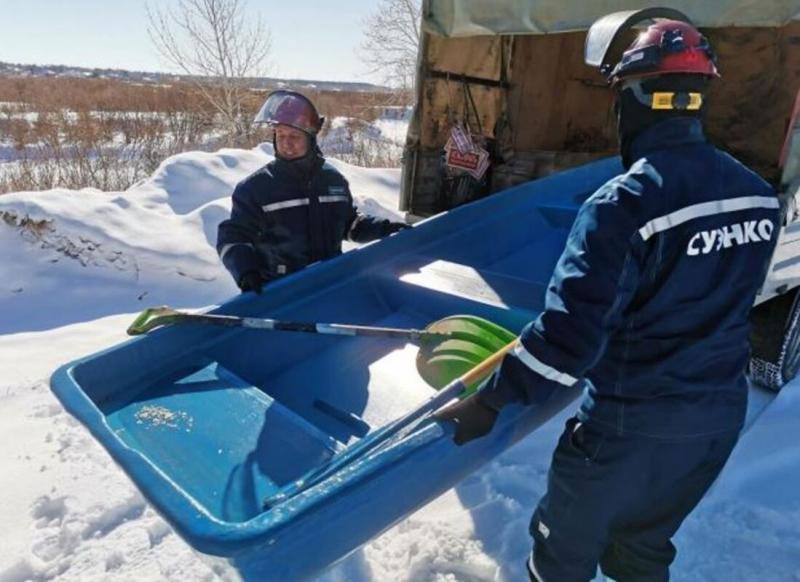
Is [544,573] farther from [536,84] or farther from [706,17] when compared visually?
[536,84]

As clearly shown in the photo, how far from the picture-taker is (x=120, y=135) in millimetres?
15148

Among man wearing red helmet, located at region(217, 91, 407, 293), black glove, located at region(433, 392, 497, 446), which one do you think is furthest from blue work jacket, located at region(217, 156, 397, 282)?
black glove, located at region(433, 392, 497, 446)

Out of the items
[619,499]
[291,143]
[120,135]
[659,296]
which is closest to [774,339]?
[619,499]

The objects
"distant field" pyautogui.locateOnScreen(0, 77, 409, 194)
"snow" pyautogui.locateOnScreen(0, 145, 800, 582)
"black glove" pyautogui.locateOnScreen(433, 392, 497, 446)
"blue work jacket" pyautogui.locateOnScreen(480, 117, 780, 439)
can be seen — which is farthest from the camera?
"distant field" pyautogui.locateOnScreen(0, 77, 409, 194)

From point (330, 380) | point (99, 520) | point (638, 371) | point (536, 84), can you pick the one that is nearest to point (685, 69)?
point (638, 371)

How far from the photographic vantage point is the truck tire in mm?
3541

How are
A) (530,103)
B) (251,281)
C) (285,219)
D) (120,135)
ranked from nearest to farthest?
(251,281), (285,219), (530,103), (120,135)

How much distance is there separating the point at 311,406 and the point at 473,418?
112cm

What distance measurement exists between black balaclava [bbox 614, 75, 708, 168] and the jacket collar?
0.01 metres

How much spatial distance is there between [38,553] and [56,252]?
3.75 meters

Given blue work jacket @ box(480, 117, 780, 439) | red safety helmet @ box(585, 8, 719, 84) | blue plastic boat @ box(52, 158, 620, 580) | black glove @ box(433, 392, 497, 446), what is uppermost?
red safety helmet @ box(585, 8, 719, 84)

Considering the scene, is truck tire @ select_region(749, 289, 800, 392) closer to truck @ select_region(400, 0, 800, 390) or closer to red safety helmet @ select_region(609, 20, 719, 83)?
truck @ select_region(400, 0, 800, 390)

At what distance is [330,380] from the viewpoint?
2.69 metres

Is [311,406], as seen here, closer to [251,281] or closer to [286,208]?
[251,281]
